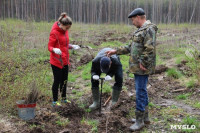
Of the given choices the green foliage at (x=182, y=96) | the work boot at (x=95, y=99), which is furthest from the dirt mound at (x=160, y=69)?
the work boot at (x=95, y=99)

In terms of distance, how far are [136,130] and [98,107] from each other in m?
1.11

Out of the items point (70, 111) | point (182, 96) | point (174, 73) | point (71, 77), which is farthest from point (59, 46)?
point (174, 73)

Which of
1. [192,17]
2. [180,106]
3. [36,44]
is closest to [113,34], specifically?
[192,17]

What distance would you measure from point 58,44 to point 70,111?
1.28 meters

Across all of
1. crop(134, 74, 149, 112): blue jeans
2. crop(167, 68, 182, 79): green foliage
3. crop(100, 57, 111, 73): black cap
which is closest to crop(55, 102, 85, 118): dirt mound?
crop(100, 57, 111, 73): black cap

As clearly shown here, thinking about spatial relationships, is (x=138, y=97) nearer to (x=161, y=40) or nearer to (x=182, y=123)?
(x=182, y=123)

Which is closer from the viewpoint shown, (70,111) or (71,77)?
(70,111)

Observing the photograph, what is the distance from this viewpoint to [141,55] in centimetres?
322

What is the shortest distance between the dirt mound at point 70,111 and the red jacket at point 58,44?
78 centimetres

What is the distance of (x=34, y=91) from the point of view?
11.8 ft

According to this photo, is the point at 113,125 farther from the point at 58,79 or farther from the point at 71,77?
the point at 71,77

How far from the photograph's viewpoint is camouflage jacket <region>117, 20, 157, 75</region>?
3.16 metres

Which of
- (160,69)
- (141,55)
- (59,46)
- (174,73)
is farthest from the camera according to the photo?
(160,69)

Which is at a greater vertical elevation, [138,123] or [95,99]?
[95,99]
